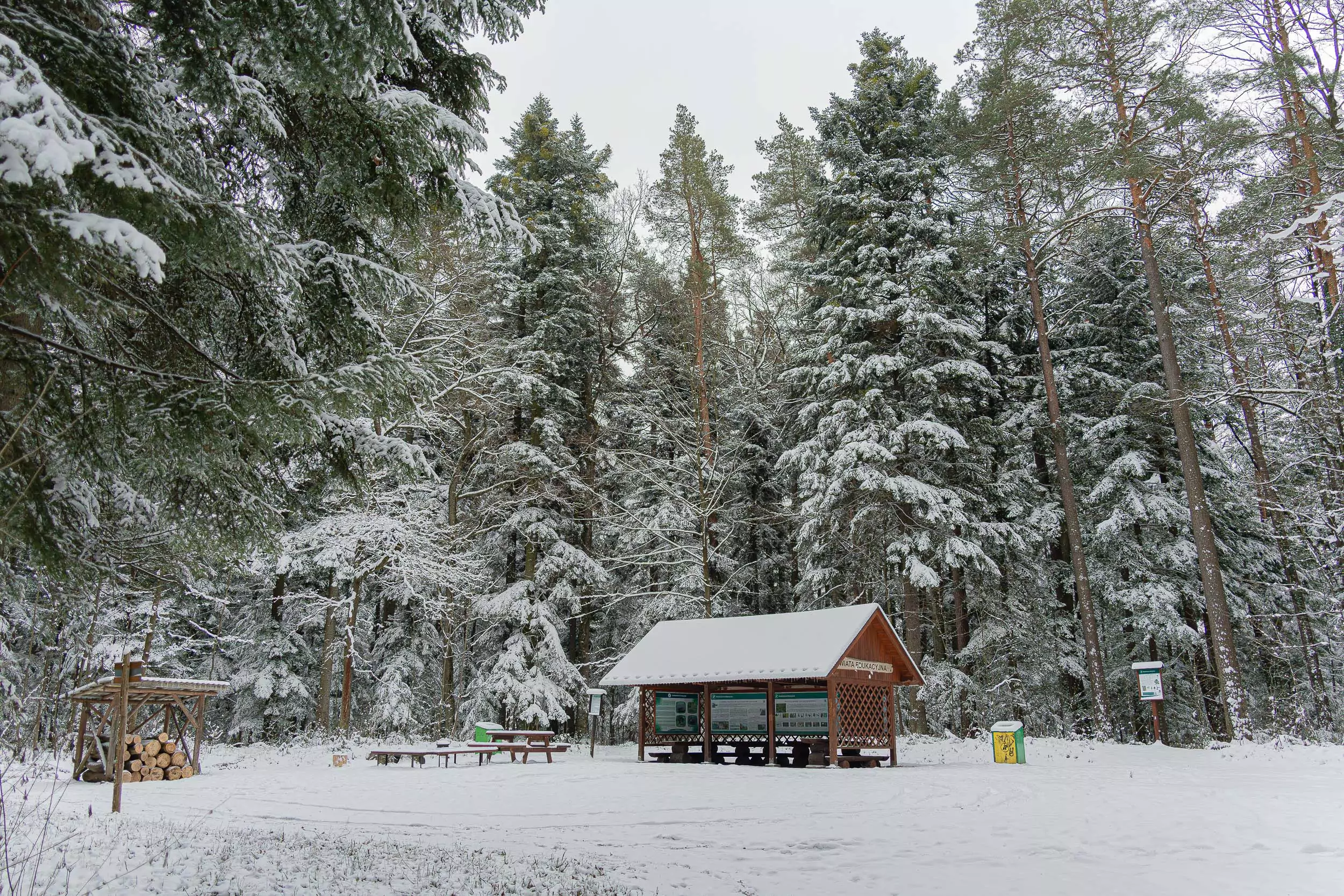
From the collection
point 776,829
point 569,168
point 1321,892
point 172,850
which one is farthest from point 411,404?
point 569,168

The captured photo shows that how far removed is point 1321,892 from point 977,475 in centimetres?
1747

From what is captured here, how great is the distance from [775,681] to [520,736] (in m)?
5.77

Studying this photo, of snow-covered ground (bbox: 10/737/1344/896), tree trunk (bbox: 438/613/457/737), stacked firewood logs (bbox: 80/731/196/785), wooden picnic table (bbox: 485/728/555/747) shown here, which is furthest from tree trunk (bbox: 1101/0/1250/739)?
stacked firewood logs (bbox: 80/731/196/785)

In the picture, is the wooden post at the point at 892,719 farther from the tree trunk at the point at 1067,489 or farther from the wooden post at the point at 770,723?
the tree trunk at the point at 1067,489

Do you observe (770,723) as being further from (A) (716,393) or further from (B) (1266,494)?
(B) (1266,494)

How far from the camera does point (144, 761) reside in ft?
46.4

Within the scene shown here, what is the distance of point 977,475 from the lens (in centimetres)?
2245

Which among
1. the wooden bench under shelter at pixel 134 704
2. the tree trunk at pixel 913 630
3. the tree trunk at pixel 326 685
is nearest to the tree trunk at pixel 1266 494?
the tree trunk at pixel 913 630

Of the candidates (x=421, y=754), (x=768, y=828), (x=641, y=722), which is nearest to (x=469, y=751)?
(x=421, y=754)

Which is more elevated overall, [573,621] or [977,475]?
[977,475]

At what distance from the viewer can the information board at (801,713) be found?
671 inches

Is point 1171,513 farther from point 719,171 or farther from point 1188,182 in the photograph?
point 719,171

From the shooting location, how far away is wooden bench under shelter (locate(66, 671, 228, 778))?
13336 mm

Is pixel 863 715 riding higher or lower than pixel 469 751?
higher
